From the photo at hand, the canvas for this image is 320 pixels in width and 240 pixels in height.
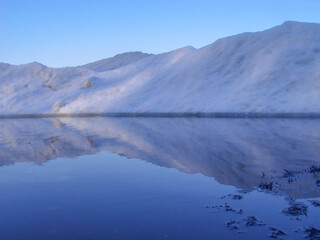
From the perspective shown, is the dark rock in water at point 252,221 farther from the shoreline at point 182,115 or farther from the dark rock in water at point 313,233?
the shoreline at point 182,115

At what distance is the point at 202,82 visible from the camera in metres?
33.7

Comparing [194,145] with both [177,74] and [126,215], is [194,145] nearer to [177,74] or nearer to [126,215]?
[126,215]

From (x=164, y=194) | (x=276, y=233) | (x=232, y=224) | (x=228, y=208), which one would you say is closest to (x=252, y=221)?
(x=232, y=224)

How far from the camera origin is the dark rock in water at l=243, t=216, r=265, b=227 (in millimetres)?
3512

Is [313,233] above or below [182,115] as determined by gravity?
below

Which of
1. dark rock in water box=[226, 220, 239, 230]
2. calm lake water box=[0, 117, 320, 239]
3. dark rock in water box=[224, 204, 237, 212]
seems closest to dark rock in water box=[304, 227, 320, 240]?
calm lake water box=[0, 117, 320, 239]

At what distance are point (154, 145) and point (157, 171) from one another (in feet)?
12.0

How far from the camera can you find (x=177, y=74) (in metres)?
37.8

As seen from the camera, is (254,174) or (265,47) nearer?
(254,174)

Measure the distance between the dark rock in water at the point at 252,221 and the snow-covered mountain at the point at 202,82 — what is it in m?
20.4

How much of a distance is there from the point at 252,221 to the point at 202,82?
3056 cm

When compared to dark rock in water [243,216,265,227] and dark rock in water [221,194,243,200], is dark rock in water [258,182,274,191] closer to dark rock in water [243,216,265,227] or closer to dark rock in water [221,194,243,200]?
dark rock in water [221,194,243,200]

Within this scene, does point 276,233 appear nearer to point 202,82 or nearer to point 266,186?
point 266,186

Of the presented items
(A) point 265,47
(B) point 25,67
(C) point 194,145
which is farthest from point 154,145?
(B) point 25,67
